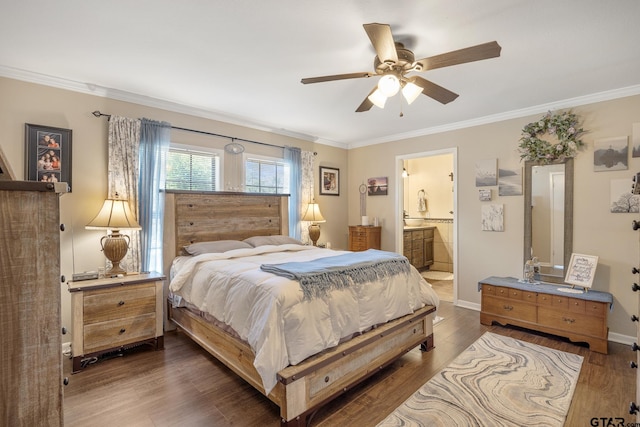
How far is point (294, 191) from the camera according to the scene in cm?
491

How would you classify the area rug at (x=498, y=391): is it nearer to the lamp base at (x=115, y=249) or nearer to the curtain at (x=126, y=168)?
the lamp base at (x=115, y=249)

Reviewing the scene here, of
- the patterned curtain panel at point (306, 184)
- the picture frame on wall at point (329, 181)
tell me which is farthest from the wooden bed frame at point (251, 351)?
the picture frame on wall at point (329, 181)

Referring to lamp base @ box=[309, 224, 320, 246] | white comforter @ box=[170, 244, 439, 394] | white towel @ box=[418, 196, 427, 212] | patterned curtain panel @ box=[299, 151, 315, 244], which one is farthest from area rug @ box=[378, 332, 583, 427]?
white towel @ box=[418, 196, 427, 212]

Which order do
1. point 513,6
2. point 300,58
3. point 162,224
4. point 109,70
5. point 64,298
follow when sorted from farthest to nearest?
1. point 162,224
2. point 64,298
3. point 109,70
4. point 300,58
5. point 513,6

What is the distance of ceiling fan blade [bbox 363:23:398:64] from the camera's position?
5.66ft

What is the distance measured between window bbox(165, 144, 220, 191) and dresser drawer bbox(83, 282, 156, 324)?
1319mm

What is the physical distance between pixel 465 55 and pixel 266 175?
329cm

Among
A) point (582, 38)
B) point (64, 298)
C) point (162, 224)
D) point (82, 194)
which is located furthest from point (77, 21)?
point (582, 38)

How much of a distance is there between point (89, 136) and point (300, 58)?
2312 millimetres

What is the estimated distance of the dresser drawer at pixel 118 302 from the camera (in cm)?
272

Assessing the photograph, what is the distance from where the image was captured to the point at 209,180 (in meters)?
4.11

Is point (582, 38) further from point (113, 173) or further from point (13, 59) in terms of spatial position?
point (13, 59)

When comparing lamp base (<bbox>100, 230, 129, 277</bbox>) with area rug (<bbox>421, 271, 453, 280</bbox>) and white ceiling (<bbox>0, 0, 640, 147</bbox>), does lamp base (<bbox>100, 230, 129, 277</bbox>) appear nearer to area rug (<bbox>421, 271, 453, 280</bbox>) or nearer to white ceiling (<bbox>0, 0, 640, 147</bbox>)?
white ceiling (<bbox>0, 0, 640, 147</bbox>)

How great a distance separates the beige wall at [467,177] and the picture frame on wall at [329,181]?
2.89 feet
